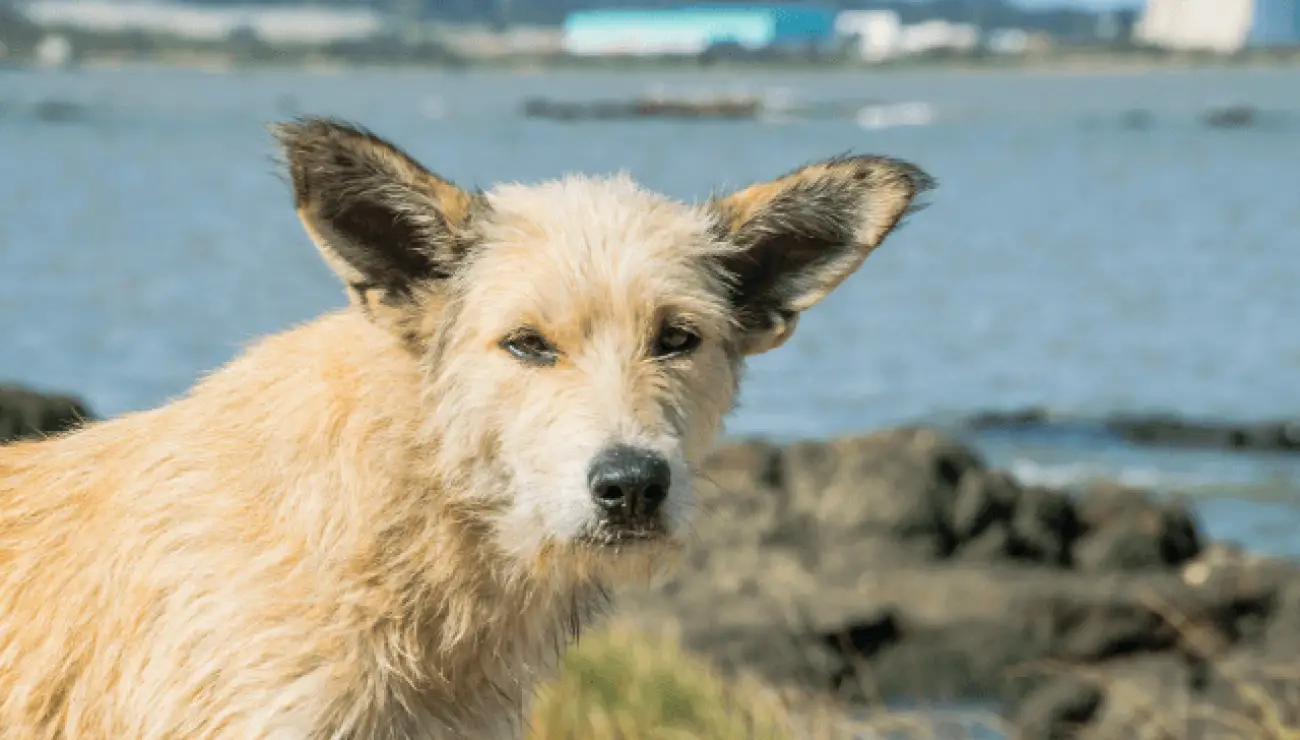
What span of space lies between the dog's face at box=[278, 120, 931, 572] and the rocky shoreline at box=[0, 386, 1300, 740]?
421 cm

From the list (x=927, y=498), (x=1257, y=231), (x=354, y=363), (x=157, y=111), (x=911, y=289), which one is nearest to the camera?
(x=354, y=363)

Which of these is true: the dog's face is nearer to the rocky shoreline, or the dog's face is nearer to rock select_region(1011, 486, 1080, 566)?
the rocky shoreline

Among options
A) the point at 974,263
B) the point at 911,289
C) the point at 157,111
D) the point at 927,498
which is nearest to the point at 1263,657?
the point at 927,498

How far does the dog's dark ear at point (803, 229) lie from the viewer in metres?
5.66

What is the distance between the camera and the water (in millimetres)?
28250

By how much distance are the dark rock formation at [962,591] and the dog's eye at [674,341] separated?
18.8 feet

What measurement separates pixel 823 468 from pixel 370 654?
41.1 feet

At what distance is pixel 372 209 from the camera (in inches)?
218

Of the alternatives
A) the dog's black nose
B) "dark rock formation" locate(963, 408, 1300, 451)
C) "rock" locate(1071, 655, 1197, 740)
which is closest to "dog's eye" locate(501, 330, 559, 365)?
the dog's black nose

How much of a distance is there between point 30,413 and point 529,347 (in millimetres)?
4759

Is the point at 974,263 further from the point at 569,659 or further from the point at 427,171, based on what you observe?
the point at 427,171

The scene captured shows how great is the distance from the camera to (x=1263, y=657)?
44.2 ft

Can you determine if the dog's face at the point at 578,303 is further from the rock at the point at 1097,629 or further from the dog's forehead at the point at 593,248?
the rock at the point at 1097,629

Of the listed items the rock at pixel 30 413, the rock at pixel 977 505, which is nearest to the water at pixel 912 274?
the rock at pixel 30 413
